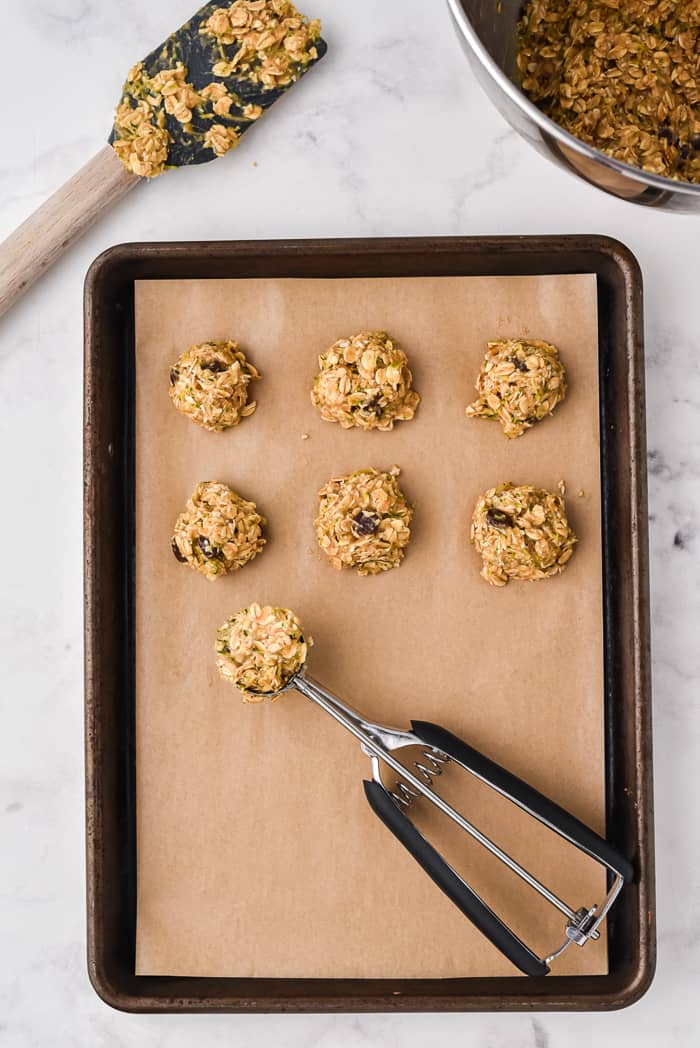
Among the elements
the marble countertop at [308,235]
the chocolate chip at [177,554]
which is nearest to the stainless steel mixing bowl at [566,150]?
the marble countertop at [308,235]

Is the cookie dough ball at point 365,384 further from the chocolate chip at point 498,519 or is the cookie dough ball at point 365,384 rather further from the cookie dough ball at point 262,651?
the cookie dough ball at point 262,651

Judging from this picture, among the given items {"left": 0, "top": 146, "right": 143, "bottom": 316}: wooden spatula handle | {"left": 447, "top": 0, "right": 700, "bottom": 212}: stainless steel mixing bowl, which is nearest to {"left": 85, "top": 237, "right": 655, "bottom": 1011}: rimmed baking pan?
{"left": 0, "top": 146, "right": 143, "bottom": 316}: wooden spatula handle

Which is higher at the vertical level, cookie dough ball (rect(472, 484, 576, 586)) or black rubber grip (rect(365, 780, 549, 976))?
cookie dough ball (rect(472, 484, 576, 586))

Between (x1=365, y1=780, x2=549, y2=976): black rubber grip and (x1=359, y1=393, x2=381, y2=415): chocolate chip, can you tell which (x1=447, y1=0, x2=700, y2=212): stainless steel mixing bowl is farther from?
(x1=365, y1=780, x2=549, y2=976): black rubber grip

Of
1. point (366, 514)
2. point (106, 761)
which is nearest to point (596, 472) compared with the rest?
point (366, 514)

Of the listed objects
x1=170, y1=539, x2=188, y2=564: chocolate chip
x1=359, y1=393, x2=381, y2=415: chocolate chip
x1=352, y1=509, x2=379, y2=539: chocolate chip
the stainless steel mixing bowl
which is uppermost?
the stainless steel mixing bowl

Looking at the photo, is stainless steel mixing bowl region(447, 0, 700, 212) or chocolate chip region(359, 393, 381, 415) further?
chocolate chip region(359, 393, 381, 415)
